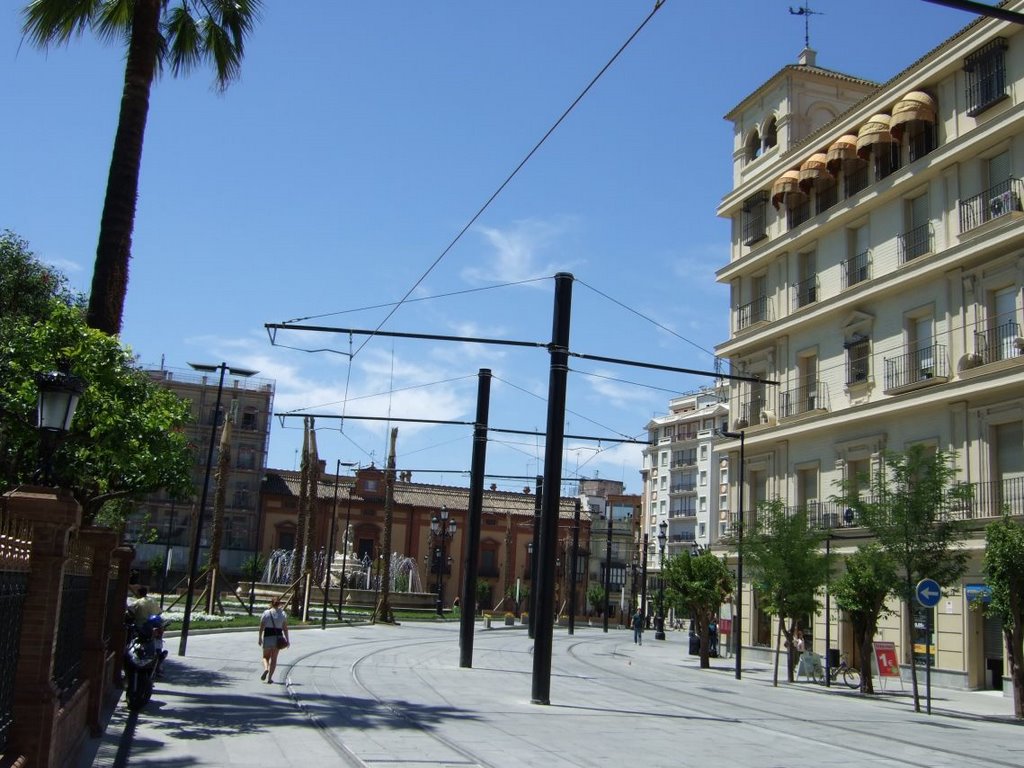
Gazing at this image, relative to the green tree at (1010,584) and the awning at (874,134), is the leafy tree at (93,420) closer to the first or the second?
the green tree at (1010,584)

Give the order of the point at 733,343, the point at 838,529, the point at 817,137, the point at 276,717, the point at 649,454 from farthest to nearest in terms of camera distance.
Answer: the point at 649,454 → the point at 733,343 → the point at 817,137 → the point at 838,529 → the point at 276,717

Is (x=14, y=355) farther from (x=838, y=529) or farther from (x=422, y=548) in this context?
(x=422, y=548)

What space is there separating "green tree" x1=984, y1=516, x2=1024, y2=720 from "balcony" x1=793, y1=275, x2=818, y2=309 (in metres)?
16.0

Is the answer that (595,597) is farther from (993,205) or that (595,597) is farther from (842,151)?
(993,205)

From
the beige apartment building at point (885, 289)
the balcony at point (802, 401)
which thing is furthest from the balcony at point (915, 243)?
the balcony at point (802, 401)

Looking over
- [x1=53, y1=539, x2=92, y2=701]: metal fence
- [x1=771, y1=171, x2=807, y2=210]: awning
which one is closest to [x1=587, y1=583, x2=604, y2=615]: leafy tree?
[x1=771, y1=171, x2=807, y2=210]: awning

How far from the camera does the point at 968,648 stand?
27.1m

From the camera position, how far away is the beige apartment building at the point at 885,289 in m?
27.0

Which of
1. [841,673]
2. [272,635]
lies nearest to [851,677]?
[841,673]

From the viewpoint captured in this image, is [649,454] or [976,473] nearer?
[976,473]

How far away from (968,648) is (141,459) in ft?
71.7

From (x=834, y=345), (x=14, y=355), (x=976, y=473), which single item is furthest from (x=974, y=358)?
(x=14, y=355)

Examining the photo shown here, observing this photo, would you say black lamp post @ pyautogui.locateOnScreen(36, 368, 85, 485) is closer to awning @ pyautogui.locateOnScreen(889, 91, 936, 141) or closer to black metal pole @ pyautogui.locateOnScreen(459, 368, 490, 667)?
black metal pole @ pyautogui.locateOnScreen(459, 368, 490, 667)

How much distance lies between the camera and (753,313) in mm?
39156
